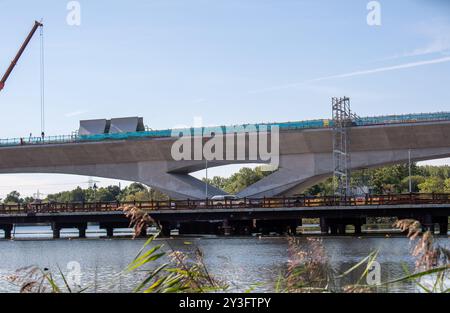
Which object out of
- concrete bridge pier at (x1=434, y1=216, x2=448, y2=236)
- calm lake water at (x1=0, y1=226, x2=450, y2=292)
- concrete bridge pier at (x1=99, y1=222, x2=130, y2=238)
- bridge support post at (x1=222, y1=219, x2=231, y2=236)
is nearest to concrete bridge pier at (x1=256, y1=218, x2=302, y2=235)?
bridge support post at (x1=222, y1=219, x2=231, y2=236)

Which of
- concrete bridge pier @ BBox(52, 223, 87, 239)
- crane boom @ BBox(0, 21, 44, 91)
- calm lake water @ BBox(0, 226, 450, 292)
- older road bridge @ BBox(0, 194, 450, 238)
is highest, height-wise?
crane boom @ BBox(0, 21, 44, 91)

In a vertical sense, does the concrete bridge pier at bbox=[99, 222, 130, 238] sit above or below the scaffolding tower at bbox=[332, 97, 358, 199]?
below

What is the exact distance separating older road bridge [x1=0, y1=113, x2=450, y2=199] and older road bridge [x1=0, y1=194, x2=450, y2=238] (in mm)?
11625

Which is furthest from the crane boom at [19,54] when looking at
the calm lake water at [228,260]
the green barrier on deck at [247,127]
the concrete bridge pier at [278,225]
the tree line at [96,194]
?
the tree line at [96,194]

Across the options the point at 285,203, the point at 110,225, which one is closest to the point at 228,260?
the point at 285,203

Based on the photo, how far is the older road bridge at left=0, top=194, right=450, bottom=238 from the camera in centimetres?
5362

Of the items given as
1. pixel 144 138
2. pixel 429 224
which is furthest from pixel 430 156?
pixel 144 138

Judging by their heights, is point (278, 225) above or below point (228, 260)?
above

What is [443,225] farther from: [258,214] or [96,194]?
[96,194]

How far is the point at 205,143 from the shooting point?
247ft

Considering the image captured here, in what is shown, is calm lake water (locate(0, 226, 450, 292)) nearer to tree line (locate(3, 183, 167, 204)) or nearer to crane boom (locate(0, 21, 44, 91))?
crane boom (locate(0, 21, 44, 91))

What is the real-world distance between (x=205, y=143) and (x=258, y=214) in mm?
20462

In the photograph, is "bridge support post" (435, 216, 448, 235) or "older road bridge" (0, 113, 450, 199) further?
"older road bridge" (0, 113, 450, 199)

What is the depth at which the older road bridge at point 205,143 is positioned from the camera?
230ft
